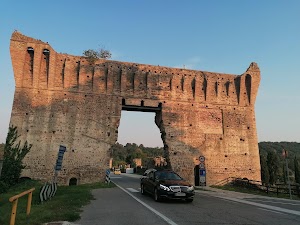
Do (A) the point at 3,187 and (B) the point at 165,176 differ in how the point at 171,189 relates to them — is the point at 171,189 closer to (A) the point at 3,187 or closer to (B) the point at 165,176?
(B) the point at 165,176

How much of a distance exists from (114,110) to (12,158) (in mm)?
9639

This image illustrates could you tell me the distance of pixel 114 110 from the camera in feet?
82.1

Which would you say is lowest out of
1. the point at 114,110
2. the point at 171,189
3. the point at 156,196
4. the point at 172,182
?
the point at 156,196

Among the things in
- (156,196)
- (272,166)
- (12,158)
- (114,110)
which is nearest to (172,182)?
(156,196)

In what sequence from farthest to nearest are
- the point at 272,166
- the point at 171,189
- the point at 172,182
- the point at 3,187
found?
the point at 272,166 → the point at 3,187 → the point at 172,182 → the point at 171,189

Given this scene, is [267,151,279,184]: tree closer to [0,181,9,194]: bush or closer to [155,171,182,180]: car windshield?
[155,171,182,180]: car windshield

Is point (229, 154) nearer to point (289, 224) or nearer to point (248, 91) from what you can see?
point (248, 91)

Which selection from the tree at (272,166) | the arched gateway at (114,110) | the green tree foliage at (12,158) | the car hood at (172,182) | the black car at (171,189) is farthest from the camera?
the tree at (272,166)

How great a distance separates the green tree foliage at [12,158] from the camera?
20.1 m

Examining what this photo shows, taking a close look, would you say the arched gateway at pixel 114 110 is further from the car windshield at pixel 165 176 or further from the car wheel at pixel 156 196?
the car wheel at pixel 156 196

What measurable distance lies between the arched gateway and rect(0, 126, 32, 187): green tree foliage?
62 centimetres

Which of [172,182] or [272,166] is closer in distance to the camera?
[172,182]

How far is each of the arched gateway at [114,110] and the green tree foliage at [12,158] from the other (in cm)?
62

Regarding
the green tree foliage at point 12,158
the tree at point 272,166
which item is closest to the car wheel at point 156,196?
the green tree foliage at point 12,158
